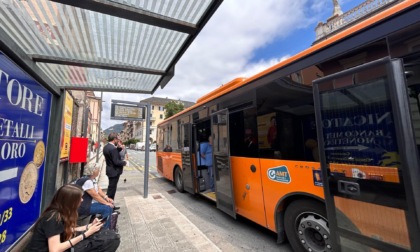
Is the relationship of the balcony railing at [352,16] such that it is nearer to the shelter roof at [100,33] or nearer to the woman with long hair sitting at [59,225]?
the shelter roof at [100,33]

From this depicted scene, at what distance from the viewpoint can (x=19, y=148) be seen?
2719mm

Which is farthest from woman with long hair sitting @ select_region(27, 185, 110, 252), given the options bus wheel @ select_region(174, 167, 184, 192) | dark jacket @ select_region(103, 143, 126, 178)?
bus wheel @ select_region(174, 167, 184, 192)

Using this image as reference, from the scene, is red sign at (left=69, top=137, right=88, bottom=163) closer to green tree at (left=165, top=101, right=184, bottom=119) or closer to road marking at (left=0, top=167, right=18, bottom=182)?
road marking at (left=0, top=167, right=18, bottom=182)

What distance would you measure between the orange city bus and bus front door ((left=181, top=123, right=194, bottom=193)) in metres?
2.55

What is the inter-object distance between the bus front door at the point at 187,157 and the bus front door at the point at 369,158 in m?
4.31

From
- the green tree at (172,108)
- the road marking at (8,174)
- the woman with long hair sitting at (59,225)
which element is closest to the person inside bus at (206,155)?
the woman with long hair sitting at (59,225)

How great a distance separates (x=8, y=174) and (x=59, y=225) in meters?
1.17

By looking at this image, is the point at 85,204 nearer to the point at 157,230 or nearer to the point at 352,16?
the point at 157,230

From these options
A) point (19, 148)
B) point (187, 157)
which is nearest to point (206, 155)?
point (187, 157)

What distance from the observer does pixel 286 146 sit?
2982mm

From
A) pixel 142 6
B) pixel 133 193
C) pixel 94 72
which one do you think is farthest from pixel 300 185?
pixel 133 193

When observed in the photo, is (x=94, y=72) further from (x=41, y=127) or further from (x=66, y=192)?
(x=66, y=192)

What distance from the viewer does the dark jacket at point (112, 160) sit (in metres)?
5.29

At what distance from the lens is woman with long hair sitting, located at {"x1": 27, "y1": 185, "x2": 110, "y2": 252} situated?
1.96m
